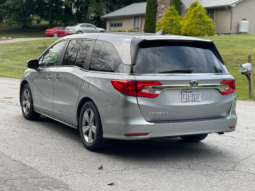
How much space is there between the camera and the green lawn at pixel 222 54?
17.9m

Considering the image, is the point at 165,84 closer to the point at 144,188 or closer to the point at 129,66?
the point at 129,66

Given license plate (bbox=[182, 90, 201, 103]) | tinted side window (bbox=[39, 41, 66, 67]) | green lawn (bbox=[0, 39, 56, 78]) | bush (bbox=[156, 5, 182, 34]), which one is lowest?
green lawn (bbox=[0, 39, 56, 78])

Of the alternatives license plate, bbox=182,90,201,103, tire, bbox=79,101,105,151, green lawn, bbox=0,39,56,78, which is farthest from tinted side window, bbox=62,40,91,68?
green lawn, bbox=0,39,56,78

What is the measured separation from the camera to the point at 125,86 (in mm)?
5043

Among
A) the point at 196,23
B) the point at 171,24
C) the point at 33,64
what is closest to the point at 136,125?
the point at 33,64

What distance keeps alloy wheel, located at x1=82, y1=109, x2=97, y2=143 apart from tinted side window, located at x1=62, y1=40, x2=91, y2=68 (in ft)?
2.86

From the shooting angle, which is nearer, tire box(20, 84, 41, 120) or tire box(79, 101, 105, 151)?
tire box(79, 101, 105, 151)

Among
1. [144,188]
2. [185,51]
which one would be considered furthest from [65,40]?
[144,188]

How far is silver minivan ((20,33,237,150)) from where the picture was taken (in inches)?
199

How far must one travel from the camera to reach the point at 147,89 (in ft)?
16.5

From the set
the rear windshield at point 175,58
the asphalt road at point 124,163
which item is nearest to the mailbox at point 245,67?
the asphalt road at point 124,163

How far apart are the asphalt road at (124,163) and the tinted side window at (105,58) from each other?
1276 mm

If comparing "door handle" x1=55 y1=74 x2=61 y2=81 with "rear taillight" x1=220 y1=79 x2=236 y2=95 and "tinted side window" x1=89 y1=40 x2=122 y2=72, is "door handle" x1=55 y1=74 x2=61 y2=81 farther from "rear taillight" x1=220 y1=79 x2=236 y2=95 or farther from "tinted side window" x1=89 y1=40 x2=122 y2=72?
"rear taillight" x1=220 y1=79 x2=236 y2=95

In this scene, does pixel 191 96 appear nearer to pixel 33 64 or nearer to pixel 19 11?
pixel 33 64
